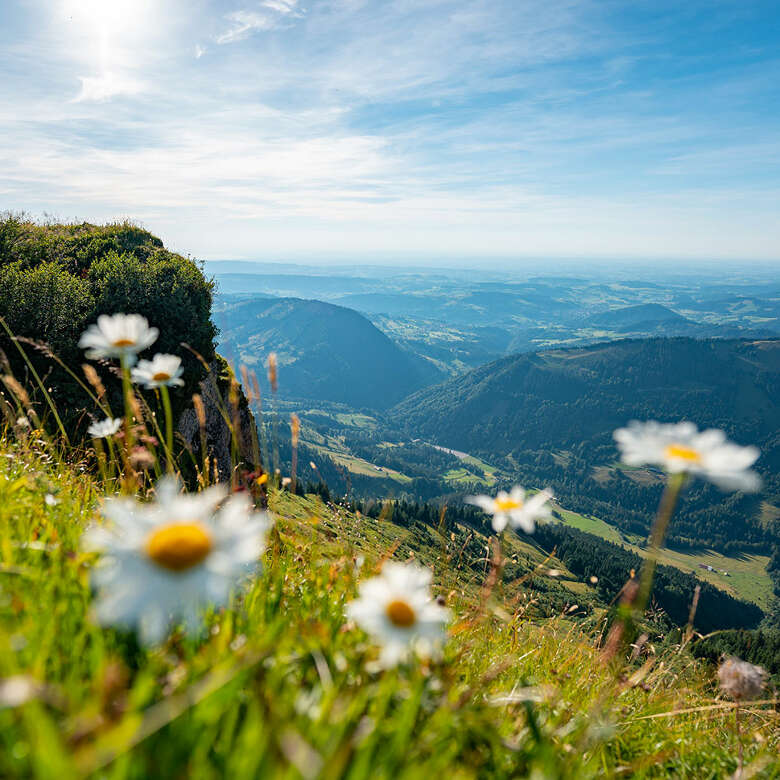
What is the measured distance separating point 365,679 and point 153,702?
35.8 inches

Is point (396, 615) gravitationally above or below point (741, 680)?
above

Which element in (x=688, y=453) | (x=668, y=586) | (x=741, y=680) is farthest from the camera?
(x=668, y=586)

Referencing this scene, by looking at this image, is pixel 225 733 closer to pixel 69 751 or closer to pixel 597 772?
pixel 69 751

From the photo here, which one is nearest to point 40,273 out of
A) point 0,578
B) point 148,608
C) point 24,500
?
point 24,500

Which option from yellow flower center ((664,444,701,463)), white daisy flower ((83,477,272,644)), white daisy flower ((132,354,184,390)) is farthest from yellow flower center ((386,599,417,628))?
white daisy flower ((132,354,184,390))

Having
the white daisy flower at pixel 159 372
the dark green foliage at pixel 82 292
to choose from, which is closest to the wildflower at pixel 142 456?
the white daisy flower at pixel 159 372

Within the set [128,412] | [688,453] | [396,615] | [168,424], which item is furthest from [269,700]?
[168,424]

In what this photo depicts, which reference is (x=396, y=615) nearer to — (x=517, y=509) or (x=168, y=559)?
(x=168, y=559)

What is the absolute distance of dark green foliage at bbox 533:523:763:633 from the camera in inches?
5295

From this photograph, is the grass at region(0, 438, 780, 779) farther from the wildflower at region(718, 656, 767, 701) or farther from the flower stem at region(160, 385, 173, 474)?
the flower stem at region(160, 385, 173, 474)

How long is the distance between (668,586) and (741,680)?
16255 cm

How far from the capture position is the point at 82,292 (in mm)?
20516

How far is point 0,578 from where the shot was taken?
2262mm

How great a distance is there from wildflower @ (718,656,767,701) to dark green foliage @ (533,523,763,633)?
438ft
